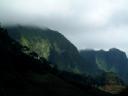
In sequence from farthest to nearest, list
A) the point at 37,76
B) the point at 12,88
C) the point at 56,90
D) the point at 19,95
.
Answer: the point at 37,76
the point at 56,90
the point at 12,88
the point at 19,95

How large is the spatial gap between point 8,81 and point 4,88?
11626 mm

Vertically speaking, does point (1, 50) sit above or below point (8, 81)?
above

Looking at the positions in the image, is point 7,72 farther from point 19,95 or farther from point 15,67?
point 19,95

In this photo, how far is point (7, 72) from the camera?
175125 millimetres

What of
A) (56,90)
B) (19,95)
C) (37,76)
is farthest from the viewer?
(37,76)

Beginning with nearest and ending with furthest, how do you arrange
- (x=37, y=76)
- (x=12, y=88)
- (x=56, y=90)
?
(x=12, y=88) < (x=56, y=90) < (x=37, y=76)

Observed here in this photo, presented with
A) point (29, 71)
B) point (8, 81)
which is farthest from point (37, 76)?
point (8, 81)

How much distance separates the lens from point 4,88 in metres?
149

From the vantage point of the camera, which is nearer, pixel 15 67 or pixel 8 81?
pixel 8 81

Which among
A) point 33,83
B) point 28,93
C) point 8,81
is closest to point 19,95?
point 28,93

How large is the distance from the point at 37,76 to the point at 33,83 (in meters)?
19.2

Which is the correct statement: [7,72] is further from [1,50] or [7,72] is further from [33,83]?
[1,50]

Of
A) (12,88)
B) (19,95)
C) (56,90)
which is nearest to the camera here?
(19,95)

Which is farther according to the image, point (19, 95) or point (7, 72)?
point (7, 72)
